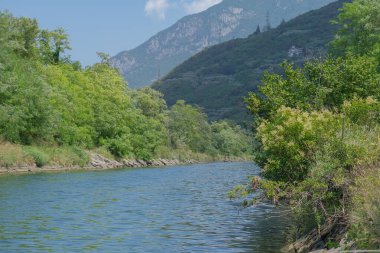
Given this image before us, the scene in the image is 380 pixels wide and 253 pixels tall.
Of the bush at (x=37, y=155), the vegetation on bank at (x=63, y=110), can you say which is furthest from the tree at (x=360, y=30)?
the bush at (x=37, y=155)

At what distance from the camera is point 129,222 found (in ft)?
91.6

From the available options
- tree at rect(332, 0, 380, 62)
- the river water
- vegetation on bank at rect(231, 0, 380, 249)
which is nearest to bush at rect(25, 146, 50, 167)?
the river water

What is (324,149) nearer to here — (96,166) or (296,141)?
(296,141)

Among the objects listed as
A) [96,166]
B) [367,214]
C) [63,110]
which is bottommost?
[96,166]

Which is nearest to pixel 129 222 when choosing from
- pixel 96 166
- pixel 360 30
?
pixel 360 30

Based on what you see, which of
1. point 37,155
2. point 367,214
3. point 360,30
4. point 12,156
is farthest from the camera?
point 37,155

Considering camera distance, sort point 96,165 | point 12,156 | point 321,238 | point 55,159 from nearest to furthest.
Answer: point 321,238
point 12,156
point 55,159
point 96,165

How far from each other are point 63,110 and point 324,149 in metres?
72.7

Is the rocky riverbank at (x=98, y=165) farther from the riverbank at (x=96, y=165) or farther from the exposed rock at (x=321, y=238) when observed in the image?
the exposed rock at (x=321, y=238)

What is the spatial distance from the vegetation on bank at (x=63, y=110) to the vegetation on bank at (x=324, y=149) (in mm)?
18720

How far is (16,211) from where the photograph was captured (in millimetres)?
30094

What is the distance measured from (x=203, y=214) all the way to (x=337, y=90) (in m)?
10.3

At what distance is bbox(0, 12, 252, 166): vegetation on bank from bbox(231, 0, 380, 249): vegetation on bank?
18720 millimetres

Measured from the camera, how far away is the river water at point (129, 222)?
21.7 meters
